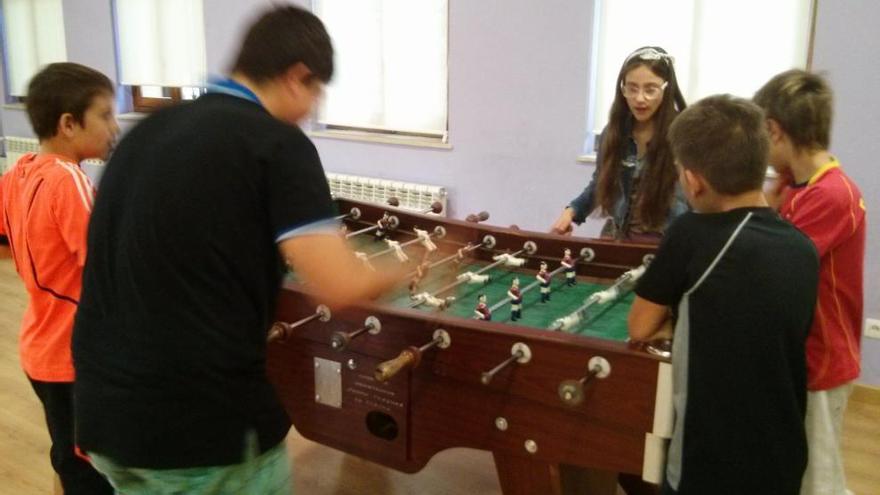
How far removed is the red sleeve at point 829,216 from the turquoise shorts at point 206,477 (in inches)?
47.8

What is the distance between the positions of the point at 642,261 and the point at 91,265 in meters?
1.46

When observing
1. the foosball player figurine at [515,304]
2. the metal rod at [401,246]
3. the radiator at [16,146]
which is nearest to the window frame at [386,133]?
the metal rod at [401,246]

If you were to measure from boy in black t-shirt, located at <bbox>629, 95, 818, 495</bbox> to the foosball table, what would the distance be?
0.07m

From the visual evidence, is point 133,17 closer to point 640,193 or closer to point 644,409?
point 640,193

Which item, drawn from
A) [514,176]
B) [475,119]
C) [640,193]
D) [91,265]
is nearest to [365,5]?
[475,119]

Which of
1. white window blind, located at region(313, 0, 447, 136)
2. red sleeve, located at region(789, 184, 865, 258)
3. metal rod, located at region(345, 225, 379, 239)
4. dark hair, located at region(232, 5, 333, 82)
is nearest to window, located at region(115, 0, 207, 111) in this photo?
white window blind, located at region(313, 0, 447, 136)

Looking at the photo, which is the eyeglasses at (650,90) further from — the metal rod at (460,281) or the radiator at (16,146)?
the radiator at (16,146)

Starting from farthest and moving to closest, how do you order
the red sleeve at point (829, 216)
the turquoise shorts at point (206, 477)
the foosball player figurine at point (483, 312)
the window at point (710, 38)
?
the window at point (710, 38)
the foosball player figurine at point (483, 312)
the red sleeve at point (829, 216)
the turquoise shorts at point (206, 477)

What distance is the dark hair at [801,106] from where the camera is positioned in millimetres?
1654

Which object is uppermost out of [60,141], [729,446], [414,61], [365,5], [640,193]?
[365,5]

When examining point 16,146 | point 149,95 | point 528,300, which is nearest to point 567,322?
point 528,300

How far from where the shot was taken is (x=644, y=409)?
4.60 feet

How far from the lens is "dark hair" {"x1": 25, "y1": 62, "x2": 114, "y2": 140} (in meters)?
1.75

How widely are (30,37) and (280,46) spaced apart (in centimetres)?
638
